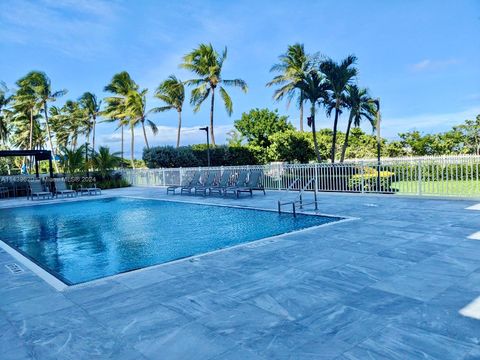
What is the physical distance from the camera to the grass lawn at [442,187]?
9.92m

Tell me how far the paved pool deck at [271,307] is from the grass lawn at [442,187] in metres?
5.23

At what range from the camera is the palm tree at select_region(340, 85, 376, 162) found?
19.8m

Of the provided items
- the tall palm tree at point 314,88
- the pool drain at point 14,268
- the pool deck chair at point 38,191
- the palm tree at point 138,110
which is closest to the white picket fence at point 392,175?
the tall palm tree at point 314,88

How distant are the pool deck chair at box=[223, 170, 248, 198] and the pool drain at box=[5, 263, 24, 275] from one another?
859cm

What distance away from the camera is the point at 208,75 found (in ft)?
88.7

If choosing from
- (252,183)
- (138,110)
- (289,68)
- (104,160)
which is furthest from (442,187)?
(138,110)

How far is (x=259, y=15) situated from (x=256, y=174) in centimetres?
914

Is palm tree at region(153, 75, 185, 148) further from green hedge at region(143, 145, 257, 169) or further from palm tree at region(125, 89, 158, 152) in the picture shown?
green hedge at region(143, 145, 257, 169)

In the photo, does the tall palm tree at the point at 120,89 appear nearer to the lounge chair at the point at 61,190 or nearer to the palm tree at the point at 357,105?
the lounge chair at the point at 61,190

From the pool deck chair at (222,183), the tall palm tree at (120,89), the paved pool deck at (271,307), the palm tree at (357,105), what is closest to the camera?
the paved pool deck at (271,307)

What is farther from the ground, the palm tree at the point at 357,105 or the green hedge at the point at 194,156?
the palm tree at the point at 357,105

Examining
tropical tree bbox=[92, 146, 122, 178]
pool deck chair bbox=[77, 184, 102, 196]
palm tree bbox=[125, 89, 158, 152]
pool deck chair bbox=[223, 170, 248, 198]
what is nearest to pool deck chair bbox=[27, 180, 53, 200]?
pool deck chair bbox=[77, 184, 102, 196]

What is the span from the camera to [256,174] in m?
13.5

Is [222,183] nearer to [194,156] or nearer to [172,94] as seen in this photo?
[194,156]
